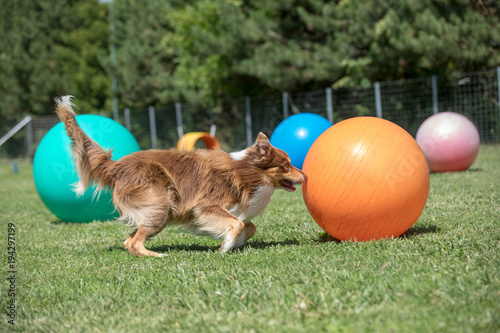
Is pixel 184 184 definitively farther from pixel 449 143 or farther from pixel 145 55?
pixel 145 55

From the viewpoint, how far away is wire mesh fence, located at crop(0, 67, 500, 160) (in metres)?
19.0

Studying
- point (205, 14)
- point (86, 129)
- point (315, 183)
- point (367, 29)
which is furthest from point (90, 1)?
point (315, 183)

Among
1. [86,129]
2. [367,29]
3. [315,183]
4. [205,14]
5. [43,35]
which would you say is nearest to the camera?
[315,183]

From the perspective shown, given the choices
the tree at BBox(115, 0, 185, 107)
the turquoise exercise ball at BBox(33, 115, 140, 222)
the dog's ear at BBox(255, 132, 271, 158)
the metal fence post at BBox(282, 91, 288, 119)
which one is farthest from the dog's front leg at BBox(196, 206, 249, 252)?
the tree at BBox(115, 0, 185, 107)

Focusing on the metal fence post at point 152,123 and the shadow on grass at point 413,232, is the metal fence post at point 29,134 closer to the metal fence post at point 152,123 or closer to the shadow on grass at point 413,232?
the metal fence post at point 152,123

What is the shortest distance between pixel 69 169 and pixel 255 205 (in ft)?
12.6

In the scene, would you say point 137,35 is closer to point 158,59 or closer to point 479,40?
point 158,59

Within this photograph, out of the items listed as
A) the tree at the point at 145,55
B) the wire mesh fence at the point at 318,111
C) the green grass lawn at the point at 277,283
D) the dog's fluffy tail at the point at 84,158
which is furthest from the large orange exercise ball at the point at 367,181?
the tree at the point at 145,55

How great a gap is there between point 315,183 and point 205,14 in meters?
25.8

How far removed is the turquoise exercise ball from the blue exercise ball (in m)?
4.12

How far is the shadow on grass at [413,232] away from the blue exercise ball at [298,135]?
5.30 m

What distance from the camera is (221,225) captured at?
5523mm

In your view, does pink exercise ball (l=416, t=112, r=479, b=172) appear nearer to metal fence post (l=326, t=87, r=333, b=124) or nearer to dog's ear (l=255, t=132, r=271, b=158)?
dog's ear (l=255, t=132, r=271, b=158)

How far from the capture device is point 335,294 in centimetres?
358
